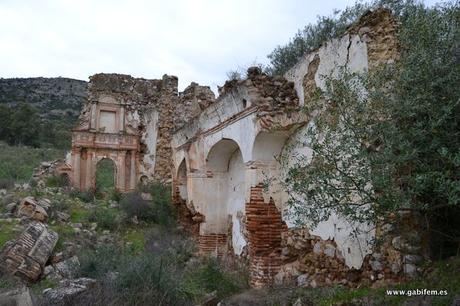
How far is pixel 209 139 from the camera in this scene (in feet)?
34.1

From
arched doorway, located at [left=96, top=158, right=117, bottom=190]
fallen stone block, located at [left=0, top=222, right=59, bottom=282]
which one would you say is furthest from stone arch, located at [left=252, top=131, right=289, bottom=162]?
arched doorway, located at [left=96, top=158, right=117, bottom=190]

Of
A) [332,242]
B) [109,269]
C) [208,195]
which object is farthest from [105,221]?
[332,242]

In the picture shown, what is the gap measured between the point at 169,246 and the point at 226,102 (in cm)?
417

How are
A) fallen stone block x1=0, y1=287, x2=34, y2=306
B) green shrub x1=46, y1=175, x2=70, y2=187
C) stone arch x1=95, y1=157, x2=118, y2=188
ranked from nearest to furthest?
fallen stone block x1=0, y1=287, x2=34, y2=306 < green shrub x1=46, y1=175, x2=70, y2=187 < stone arch x1=95, y1=157, x2=118, y2=188

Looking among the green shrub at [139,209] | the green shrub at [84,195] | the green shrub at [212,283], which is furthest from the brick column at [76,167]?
the green shrub at [212,283]

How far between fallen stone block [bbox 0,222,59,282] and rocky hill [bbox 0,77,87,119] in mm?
32686

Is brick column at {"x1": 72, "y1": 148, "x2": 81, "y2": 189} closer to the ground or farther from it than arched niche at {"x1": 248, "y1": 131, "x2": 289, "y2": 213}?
farther from it

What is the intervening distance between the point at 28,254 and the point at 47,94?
3714 cm

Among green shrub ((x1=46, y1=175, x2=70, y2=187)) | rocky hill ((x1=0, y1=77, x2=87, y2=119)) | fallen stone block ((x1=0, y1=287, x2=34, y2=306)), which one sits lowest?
fallen stone block ((x1=0, y1=287, x2=34, y2=306))

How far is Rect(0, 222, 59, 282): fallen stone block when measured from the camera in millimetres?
7652

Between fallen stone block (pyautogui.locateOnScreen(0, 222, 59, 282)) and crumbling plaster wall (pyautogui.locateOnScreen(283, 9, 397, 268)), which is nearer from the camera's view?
crumbling plaster wall (pyautogui.locateOnScreen(283, 9, 397, 268))

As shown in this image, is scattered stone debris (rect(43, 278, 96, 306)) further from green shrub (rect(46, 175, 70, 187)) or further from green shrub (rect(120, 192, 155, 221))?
green shrub (rect(46, 175, 70, 187))

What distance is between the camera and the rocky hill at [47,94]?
3959cm

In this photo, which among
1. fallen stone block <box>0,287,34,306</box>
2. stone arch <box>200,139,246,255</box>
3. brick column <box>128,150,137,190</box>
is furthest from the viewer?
brick column <box>128,150,137,190</box>
